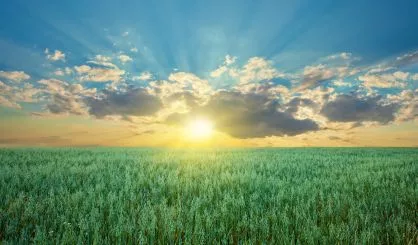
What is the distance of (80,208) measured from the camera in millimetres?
4703

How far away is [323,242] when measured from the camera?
10.9ft

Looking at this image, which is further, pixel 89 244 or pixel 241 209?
pixel 241 209

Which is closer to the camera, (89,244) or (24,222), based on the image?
(89,244)

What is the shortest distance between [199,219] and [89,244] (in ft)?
4.46

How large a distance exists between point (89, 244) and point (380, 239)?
11.4 feet

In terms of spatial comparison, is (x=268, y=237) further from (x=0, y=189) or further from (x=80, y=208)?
(x=0, y=189)

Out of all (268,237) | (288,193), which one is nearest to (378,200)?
(288,193)

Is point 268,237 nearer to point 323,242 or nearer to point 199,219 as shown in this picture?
point 323,242

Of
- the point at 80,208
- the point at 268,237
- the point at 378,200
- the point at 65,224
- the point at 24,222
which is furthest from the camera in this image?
the point at 378,200

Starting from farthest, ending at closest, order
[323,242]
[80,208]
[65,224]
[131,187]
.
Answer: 1. [131,187]
2. [80,208]
3. [65,224]
4. [323,242]

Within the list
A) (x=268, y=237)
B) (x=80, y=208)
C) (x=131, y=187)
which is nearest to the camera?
(x=268, y=237)

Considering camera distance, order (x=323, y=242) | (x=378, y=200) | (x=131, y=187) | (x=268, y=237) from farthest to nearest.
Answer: (x=131, y=187), (x=378, y=200), (x=268, y=237), (x=323, y=242)

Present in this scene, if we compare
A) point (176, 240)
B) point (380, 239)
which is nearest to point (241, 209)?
point (176, 240)

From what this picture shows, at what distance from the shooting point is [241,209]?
4770 mm
